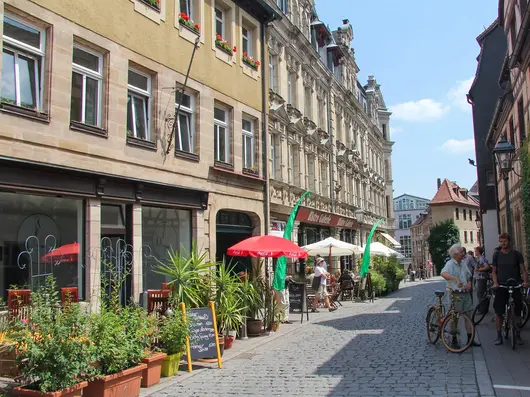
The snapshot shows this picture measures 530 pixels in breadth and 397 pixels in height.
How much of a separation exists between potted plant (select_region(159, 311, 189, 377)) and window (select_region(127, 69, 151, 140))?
221 inches

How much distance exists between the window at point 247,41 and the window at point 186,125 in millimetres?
4379

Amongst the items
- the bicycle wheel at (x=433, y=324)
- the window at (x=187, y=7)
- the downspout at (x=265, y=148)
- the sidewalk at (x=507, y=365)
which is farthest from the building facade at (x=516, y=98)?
the window at (x=187, y=7)

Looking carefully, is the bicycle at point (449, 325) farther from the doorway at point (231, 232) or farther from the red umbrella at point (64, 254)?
the doorway at point (231, 232)

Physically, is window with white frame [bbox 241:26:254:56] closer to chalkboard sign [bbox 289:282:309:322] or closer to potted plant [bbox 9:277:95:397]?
chalkboard sign [bbox 289:282:309:322]

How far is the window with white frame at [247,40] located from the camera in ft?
61.9

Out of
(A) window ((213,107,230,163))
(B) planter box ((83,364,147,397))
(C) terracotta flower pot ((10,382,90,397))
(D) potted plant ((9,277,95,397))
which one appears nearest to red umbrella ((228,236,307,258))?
(A) window ((213,107,230,163))

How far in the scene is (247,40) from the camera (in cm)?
1908

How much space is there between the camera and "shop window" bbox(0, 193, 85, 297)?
31.9ft

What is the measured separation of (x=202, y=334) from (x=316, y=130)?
63.9 feet

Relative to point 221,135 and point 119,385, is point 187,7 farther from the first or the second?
point 119,385

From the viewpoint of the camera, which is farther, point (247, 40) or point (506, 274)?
point (247, 40)

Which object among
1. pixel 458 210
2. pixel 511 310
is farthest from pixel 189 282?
pixel 458 210

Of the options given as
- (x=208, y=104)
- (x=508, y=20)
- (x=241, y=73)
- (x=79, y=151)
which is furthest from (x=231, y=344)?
(x=508, y=20)

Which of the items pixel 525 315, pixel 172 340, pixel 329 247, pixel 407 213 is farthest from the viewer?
pixel 407 213
